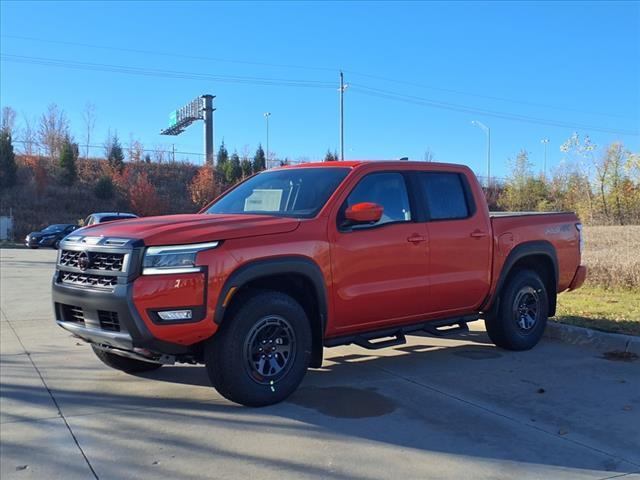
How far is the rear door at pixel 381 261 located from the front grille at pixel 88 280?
1796 millimetres

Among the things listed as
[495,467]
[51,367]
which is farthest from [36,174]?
[495,467]

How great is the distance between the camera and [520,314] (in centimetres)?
710

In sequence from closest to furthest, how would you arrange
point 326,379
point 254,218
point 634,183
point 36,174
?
point 254,218, point 326,379, point 634,183, point 36,174

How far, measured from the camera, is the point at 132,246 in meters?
4.48

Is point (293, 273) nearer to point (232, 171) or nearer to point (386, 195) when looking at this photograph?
point (386, 195)

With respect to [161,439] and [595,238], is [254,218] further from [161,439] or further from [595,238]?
[595,238]

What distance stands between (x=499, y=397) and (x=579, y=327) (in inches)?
112

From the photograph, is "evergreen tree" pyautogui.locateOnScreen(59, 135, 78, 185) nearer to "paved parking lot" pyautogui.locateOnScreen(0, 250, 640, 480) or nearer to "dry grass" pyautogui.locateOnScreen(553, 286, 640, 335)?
"paved parking lot" pyautogui.locateOnScreen(0, 250, 640, 480)

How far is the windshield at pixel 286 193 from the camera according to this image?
18.0 ft

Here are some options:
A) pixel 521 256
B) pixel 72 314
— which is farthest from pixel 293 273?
pixel 521 256

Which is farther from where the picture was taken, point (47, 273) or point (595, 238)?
point (595, 238)

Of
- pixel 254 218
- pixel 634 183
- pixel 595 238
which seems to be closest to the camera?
pixel 254 218

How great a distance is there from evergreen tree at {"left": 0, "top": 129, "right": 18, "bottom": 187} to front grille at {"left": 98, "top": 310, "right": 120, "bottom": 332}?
172 feet

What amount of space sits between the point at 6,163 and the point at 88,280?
52.4m
